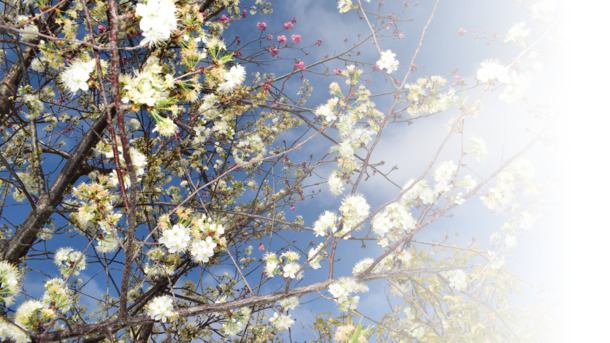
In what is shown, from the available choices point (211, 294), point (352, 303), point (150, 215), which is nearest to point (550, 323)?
point (352, 303)

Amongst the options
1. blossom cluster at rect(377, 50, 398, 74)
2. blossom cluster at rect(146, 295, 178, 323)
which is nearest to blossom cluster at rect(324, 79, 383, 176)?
blossom cluster at rect(377, 50, 398, 74)

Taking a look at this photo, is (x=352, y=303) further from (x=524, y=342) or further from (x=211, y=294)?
(x=211, y=294)

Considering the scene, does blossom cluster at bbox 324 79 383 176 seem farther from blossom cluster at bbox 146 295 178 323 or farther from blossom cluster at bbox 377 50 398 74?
blossom cluster at bbox 146 295 178 323

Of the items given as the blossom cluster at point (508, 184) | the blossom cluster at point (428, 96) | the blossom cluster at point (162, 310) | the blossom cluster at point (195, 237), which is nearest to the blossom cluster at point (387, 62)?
the blossom cluster at point (428, 96)

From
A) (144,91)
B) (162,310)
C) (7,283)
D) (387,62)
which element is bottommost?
(162,310)

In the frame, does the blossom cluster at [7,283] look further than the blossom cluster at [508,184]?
No

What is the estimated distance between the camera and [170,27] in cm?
179

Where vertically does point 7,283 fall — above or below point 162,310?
above

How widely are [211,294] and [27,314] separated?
305 cm

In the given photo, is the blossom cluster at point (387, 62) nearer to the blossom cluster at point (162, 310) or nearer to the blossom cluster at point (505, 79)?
the blossom cluster at point (505, 79)

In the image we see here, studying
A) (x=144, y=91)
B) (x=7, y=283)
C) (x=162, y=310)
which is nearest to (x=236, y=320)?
(x=162, y=310)

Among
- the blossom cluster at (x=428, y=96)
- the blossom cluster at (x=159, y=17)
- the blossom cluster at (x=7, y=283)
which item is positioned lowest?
the blossom cluster at (x=7, y=283)

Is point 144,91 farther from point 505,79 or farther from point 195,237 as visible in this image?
point 505,79

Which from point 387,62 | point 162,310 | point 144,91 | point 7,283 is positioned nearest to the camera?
point 144,91
